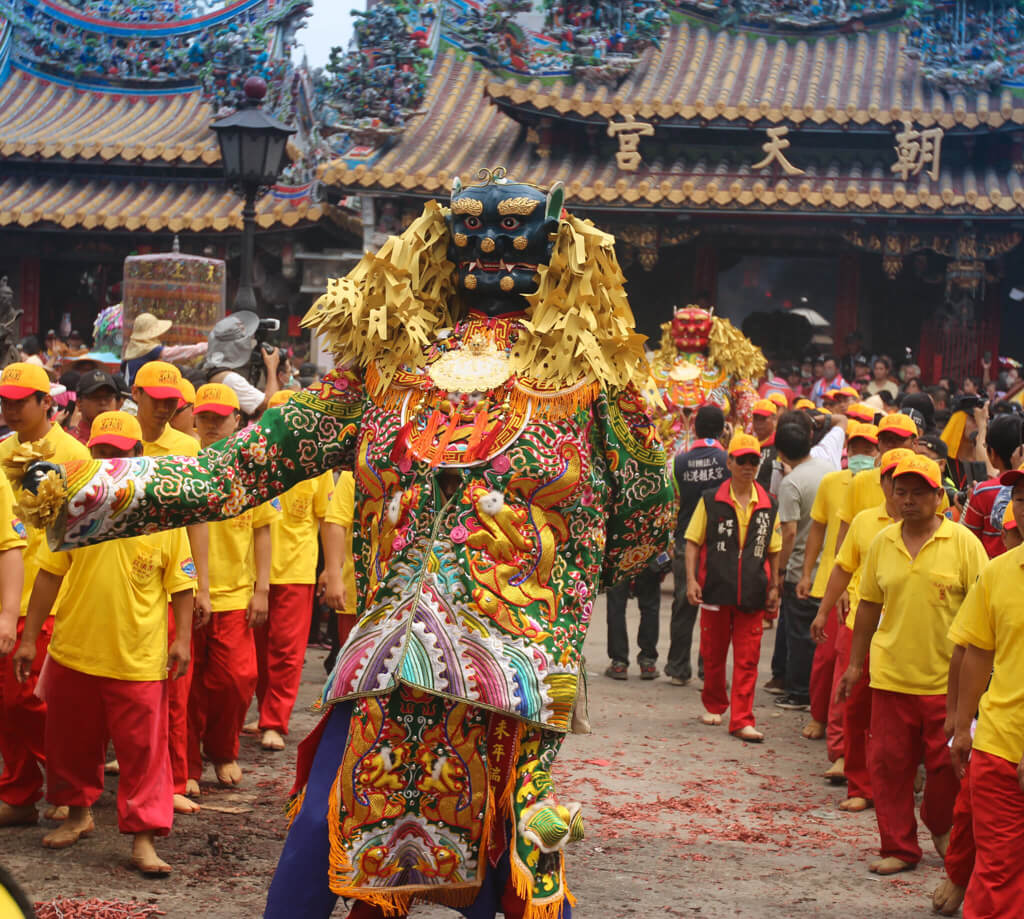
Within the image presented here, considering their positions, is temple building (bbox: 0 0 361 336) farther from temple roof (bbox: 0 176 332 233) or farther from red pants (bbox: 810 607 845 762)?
red pants (bbox: 810 607 845 762)

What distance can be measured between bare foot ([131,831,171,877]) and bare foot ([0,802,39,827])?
0.76m

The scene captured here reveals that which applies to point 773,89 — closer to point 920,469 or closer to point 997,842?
point 920,469

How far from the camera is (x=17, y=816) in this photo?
243 inches

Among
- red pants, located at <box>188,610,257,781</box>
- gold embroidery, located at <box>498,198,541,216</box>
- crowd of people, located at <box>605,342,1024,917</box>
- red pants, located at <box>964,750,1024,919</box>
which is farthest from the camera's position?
red pants, located at <box>188,610,257,781</box>

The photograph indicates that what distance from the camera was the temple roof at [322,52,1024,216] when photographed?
59.4 ft

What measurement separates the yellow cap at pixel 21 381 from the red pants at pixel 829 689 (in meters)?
4.04

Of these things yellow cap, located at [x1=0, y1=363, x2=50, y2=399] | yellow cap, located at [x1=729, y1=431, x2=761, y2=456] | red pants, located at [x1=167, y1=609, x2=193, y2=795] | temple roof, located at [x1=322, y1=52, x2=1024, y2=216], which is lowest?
red pants, located at [x1=167, y1=609, x2=193, y2=795]

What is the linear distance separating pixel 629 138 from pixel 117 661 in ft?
48.6

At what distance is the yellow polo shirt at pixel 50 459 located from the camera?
6062 millimetres

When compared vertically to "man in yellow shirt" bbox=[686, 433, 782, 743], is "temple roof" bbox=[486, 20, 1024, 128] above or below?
above

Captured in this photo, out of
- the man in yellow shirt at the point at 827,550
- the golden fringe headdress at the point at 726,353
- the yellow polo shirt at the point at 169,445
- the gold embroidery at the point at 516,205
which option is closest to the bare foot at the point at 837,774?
the man in yellow shirt at the point at 827,550

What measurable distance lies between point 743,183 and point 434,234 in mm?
15225

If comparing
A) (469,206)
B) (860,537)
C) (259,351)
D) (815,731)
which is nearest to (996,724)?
(469,206)

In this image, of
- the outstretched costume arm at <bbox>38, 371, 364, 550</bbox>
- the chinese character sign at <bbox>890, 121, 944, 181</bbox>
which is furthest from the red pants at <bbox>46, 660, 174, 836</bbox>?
the chinese character sign at <bbox>890, 121, 944, 181</bbox>
